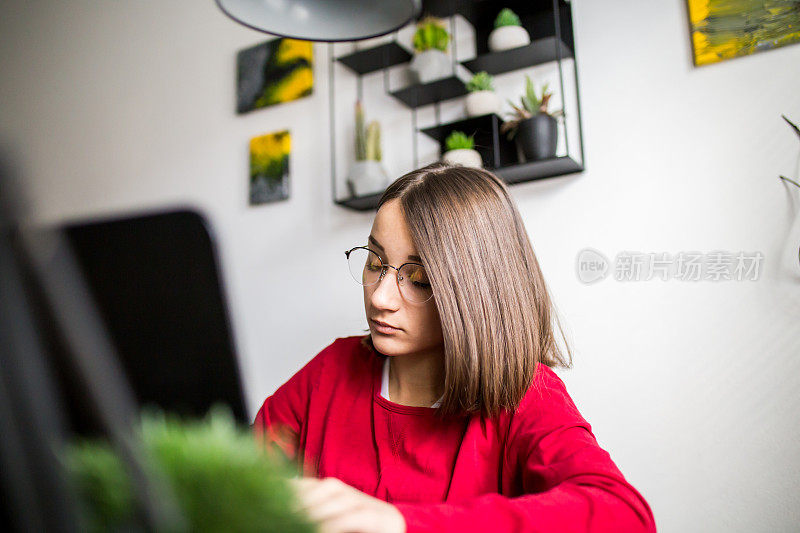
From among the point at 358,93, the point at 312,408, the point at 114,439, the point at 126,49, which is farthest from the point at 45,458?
the point at 126,49

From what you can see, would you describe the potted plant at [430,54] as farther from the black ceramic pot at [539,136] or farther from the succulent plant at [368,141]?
the black ceramic pot at [539,136]

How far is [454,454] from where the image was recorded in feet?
3.14

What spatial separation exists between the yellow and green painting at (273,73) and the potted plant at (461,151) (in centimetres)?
78

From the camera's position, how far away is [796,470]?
4.62 feet

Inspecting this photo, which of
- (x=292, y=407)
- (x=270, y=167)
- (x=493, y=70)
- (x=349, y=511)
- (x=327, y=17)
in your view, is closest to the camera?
(x=349, y=511)

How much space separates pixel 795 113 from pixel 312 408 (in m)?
1.44

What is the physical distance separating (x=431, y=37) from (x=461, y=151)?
46 cm

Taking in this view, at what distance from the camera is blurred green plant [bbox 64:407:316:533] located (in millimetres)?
213

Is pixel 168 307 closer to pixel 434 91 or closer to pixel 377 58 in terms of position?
pixel 434 91

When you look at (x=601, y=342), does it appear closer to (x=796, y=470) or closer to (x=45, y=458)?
(x=796, y=470)

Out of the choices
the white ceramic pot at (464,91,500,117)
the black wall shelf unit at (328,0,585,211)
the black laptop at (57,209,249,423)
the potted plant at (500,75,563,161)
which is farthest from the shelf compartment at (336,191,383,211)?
the black laptop at (57,209,249,423)

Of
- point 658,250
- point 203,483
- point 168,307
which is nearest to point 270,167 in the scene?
point 658,250

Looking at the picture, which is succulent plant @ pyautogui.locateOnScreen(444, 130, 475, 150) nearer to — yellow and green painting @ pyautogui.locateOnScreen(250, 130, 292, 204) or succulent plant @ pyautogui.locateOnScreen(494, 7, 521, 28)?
succulent plant @ pyautogui.locateOnScreen(494, 7, 521, 28)

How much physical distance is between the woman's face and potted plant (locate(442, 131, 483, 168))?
0.82m
